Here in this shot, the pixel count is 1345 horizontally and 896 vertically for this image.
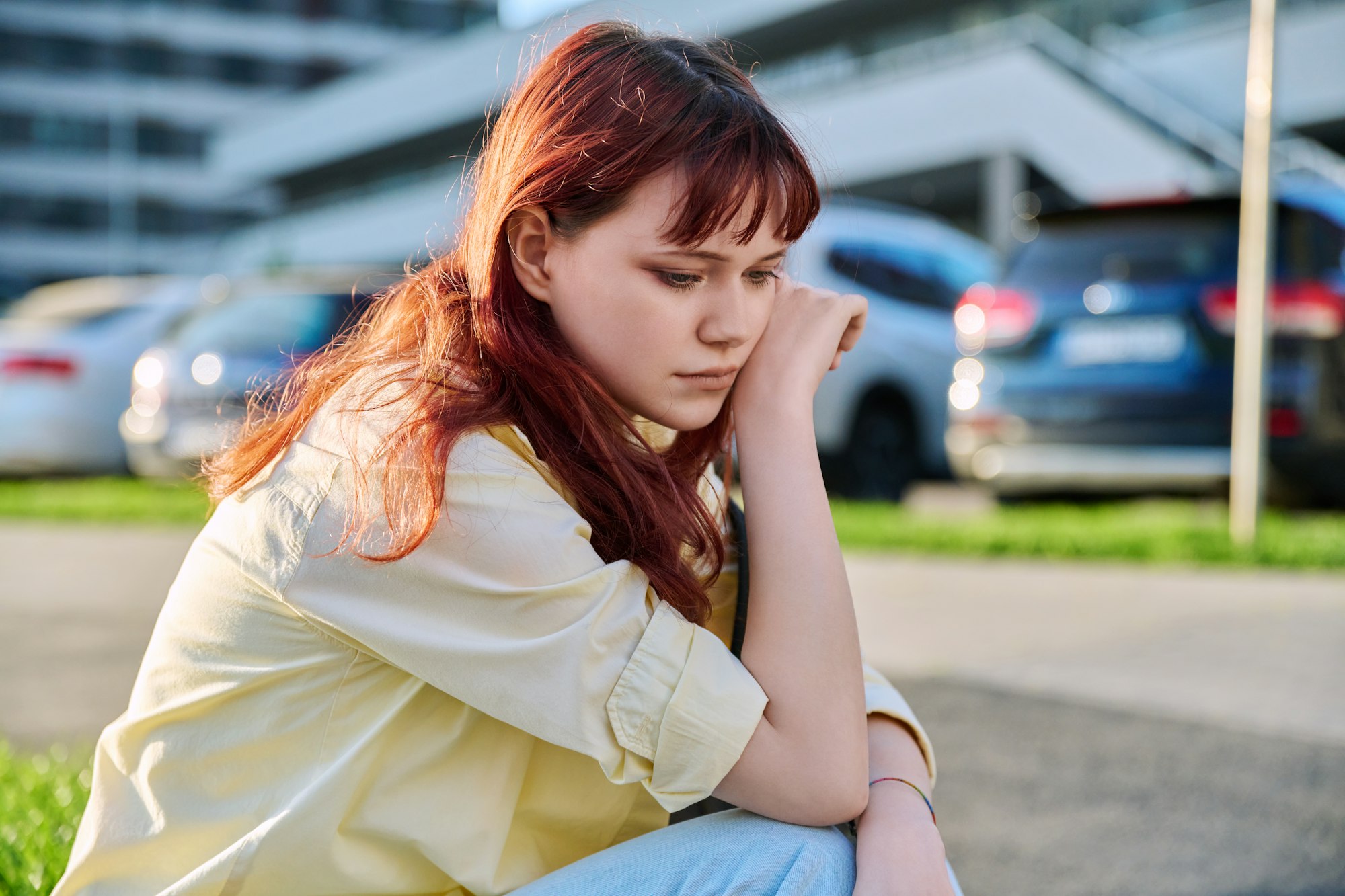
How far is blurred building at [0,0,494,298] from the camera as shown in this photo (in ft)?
183

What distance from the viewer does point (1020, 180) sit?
20344 millimetres

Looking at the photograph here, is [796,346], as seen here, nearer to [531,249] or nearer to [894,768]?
[531,249]

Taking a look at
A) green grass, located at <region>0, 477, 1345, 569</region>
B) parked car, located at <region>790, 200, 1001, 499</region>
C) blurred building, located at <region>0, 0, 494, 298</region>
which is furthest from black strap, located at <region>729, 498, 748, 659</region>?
blurred building, located at <region>0, 0, 494, 298</region>

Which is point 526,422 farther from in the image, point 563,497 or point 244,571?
point 244,571

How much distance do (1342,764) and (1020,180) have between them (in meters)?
18.5

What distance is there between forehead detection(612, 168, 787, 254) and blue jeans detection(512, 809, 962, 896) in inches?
25.9

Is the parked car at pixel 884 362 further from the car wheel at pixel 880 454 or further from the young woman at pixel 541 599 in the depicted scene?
the young woman at pixel 541 599

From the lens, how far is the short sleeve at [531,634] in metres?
Result: 1.31

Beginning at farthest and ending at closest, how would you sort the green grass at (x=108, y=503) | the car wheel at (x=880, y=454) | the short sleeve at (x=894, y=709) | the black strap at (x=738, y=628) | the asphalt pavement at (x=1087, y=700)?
1. the green grass at (x=108, y=503)
2. the car wheel at (x=880, y=454)
3. the asphalt pavement at (x=1087, y=700)
4. the short sleeve at (x=894, y=709)
5. the black strap at (x=738, y=628)

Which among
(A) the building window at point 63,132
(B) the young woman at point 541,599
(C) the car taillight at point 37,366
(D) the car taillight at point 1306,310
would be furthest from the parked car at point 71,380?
(A) the building window at point 63,132

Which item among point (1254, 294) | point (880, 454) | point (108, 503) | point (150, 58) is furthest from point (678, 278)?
point (150, 58)

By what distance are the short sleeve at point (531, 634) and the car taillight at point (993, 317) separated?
5259 mm

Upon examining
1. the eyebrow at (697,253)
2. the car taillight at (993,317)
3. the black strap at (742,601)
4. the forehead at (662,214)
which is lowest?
the black strap at (742,601)

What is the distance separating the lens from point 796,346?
1.72 m
